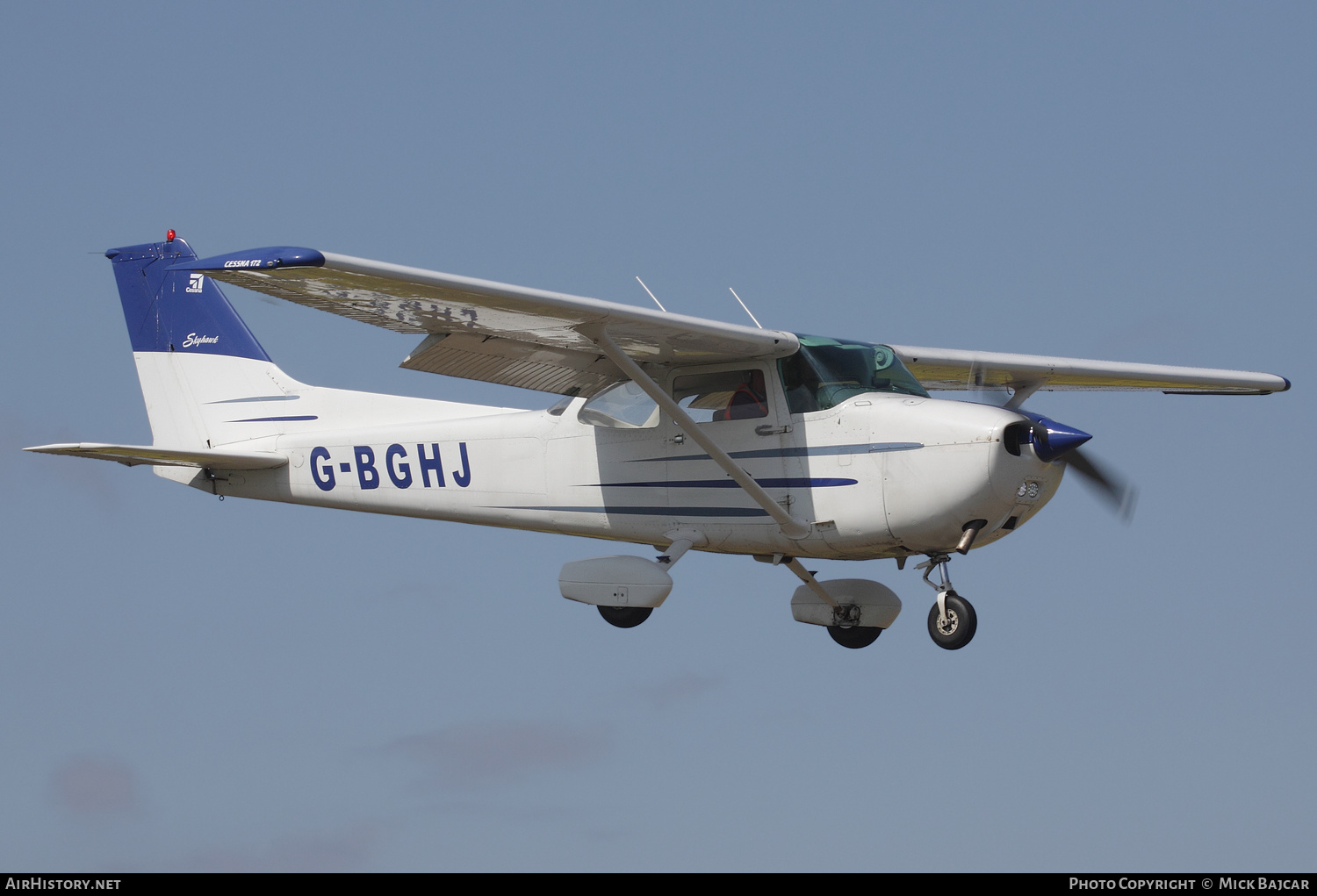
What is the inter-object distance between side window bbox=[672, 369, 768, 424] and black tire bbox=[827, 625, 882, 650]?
2.44 metres

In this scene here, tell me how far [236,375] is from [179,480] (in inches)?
50.4

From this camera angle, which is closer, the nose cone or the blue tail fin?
the nose cone

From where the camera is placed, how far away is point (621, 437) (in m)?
13.4

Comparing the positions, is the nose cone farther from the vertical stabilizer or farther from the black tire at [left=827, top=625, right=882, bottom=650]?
the vertical stabilizer

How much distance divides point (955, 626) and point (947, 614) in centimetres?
11

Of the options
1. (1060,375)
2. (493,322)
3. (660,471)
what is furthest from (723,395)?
(1060,375)

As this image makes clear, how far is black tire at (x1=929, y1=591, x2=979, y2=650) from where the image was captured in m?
12.2

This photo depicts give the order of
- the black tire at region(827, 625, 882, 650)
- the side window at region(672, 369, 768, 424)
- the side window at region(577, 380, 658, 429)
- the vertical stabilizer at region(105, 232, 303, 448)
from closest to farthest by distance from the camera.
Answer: the side window at region(672, 369, 768, 424)
the side window at region(577, 380, 658, 429)
the black tire at region(827, 625, 882, 650)
the vertical stabilizer at region(105, 232, 303, 448)

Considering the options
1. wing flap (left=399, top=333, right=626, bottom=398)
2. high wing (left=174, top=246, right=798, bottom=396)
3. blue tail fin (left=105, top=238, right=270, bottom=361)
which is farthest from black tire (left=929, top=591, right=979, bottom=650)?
blue tail fin (left=105, top=238, right=270, bottom=361)

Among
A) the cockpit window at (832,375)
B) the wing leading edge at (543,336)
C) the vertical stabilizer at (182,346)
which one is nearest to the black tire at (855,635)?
the cockpit window at (832,375)

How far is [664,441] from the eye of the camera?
13.2 m

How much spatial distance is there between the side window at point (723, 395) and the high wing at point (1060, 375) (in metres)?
2.32

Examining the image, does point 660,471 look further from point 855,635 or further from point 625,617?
point 855,635

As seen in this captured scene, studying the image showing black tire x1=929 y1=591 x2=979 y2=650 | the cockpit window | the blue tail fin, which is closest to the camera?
black tire x1=929 y1=591 x2=979 y2=650
